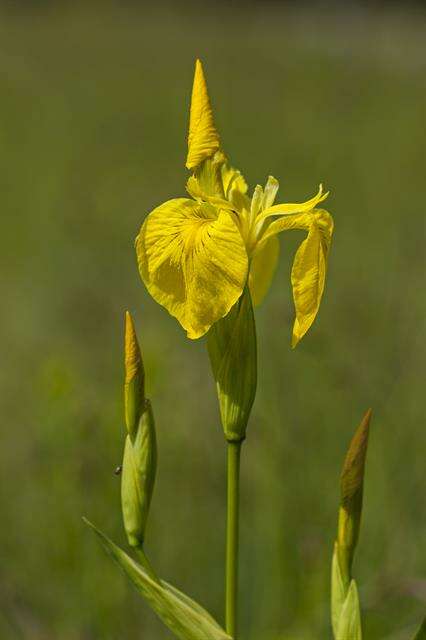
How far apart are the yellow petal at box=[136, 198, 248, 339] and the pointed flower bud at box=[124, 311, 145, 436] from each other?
0.21 feet

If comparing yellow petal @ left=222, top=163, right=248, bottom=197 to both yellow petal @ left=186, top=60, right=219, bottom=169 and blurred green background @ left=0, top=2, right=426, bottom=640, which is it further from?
blurred green background @ left=0, top=2, right=426, bottom=640

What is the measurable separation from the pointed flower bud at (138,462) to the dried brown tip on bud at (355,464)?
266mm

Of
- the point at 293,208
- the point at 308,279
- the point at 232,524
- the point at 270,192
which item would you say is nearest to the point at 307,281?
the point at 308,279

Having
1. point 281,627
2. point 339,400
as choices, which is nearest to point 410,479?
point 339,400

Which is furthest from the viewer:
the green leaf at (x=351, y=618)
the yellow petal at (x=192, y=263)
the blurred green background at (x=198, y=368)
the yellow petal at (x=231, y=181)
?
the blurred green background at (x=198, y=368)

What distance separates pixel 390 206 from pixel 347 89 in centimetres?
439

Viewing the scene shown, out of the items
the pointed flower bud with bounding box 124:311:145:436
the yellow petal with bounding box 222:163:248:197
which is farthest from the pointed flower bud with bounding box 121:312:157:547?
the yellow petal with bounding box 222:163:248:197

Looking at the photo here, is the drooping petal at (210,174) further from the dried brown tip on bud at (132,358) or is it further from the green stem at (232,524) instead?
the green stem at (232,524)

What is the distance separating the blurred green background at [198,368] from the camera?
2.10 meters

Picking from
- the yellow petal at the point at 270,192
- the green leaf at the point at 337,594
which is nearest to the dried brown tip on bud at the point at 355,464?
the green leaf at the point at 337,594

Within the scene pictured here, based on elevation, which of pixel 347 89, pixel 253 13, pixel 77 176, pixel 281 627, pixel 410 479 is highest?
pixel 253 13

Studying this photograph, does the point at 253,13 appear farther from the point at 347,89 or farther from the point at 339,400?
the point at 339,400

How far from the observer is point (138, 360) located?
1.22 metres

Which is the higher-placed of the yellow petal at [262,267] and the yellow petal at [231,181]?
the yellow petal at [231,181]
